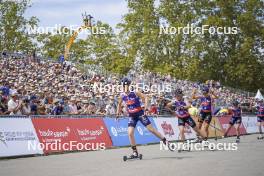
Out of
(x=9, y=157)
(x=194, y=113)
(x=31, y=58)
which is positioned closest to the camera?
(x=9, y=157)

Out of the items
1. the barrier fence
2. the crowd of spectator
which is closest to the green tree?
the crowd of spectator

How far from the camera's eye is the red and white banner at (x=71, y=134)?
760 inches

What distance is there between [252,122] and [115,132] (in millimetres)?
21038

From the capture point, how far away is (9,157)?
691 inches

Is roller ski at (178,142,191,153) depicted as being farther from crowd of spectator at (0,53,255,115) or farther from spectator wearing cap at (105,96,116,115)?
spectator wearing cap at (105,96,116,115)

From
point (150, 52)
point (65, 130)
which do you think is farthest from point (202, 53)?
point (65, 130)

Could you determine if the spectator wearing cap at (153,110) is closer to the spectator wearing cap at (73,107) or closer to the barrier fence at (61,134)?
the barrier fence at (61,134)

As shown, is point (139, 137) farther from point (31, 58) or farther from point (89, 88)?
point (31, 58)

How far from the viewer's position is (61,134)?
20.0 metres

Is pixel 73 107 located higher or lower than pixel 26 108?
lower

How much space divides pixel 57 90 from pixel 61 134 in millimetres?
8434

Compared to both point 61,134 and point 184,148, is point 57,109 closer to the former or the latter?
point 61,134

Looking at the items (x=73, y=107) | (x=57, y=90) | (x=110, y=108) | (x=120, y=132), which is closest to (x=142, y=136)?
(x=120, y=132)

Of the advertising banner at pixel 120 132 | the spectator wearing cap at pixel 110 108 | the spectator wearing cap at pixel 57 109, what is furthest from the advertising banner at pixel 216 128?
the spectator wearing cap at pixel 57 109
